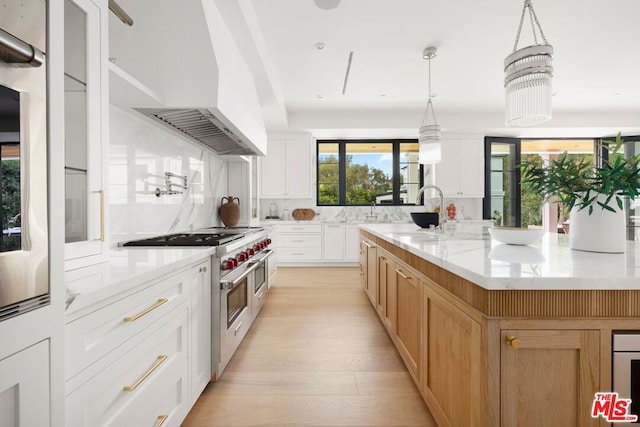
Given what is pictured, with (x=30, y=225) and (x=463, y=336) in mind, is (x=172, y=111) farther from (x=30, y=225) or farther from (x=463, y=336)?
(x=463, y=336)

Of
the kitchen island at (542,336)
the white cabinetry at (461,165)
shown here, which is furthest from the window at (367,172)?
the kitchen island at (542,336)

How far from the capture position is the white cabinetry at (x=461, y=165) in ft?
19.4

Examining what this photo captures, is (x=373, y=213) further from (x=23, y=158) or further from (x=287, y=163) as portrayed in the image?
(x=23, y=158)

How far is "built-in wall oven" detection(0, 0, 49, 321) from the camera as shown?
2.14 feet

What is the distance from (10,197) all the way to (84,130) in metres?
0.64

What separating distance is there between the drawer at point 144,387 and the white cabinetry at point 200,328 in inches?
3.2

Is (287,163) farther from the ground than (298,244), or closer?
farther from the ground

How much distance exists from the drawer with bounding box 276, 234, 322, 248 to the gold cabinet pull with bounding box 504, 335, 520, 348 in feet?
15.6

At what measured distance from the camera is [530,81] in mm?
1635

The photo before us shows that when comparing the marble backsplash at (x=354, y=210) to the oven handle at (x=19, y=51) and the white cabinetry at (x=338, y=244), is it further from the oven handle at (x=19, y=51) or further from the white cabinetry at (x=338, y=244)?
the oven handle at (x=19, y=51)

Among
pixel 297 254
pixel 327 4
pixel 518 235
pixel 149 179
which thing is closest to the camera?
pixel 518 235

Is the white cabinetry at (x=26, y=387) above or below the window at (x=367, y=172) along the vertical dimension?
below

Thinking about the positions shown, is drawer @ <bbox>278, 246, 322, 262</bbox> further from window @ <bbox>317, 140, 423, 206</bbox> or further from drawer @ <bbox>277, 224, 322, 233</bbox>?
window @ <bbox>317, 140, 423, 206</bbox>

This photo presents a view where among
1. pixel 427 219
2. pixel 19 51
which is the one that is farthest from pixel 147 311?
pixel 427 219
